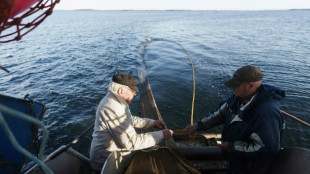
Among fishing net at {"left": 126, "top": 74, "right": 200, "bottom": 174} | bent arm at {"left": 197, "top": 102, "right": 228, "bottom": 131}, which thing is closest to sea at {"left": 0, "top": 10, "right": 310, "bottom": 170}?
fishing net at {"left": 126, "top": 74, "right": 200, "bottom": 174}

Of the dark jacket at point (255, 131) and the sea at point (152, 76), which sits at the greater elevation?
the dark jacket at point (255, 131)

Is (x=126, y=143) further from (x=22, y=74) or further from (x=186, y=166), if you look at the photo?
(x=22, y=74)

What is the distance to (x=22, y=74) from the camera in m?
14.2

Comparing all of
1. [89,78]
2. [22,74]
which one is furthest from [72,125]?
[22,74]

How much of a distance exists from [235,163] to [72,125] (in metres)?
7.69

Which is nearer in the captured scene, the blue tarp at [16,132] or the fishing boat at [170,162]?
the fishing boat at [170,162]

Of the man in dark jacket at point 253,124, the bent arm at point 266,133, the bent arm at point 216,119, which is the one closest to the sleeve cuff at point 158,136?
the man in dark jacket at point 253,124

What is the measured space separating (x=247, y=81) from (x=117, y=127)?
7.05 feet

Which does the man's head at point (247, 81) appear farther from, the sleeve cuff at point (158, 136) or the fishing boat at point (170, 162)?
the sleeve cuff at point (158, 136)

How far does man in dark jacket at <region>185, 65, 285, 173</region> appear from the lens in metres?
2.61

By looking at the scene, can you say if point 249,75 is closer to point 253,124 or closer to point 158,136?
point 253,124

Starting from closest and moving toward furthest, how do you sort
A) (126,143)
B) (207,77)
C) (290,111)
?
1. (126,143)
2. (290,111)
3. (207,77)

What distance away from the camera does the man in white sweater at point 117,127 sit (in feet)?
9.32

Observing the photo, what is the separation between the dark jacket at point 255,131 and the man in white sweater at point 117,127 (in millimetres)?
1358
